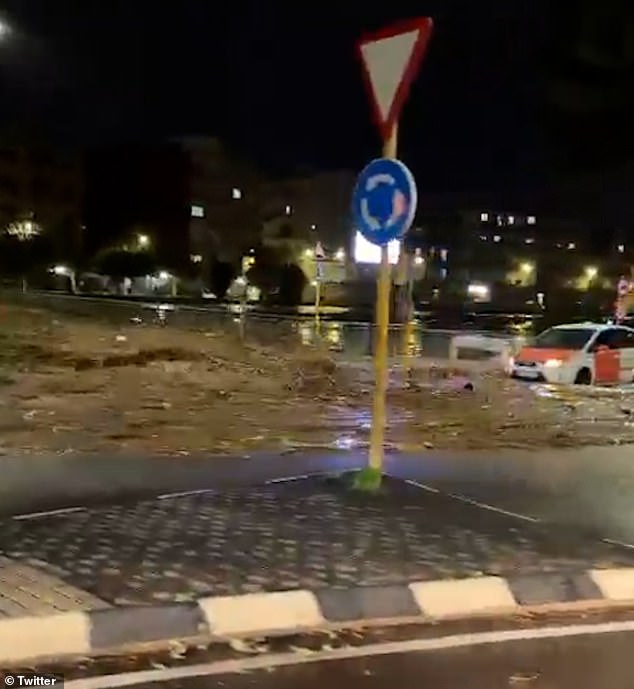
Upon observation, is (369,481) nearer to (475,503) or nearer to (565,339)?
(475,503)

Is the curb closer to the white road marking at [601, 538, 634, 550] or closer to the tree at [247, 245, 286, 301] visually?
the white road marking at [601, 538, 634, 550]

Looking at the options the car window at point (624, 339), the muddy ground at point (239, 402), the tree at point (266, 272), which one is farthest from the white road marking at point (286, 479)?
the tree at point (266, 272)

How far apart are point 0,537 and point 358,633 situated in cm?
267

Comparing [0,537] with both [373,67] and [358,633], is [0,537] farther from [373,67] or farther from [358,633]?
[373,67]

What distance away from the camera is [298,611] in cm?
605

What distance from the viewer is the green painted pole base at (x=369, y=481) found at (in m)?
9.13

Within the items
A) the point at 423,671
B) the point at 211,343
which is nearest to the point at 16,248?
the point at 211,343

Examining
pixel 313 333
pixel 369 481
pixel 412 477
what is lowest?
pixel 412 477

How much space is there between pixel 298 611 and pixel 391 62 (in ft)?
14.2

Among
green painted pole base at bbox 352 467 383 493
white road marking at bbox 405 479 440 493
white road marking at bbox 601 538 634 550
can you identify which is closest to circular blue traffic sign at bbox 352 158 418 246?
green painted pole base at bbox 352 467 383 493

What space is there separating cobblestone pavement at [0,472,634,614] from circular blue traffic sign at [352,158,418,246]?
210 cm

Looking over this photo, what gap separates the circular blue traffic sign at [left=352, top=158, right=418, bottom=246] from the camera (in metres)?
8.41

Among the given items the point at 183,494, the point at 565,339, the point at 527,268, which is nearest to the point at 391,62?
the point at 183,494

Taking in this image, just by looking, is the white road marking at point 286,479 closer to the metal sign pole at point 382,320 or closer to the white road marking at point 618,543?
the metal sign pole at point 382,320
